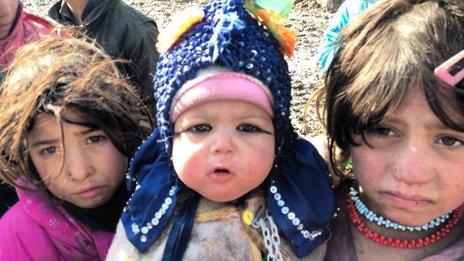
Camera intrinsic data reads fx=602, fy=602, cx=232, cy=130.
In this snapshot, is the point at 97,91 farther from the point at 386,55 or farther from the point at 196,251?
the point at 386,55

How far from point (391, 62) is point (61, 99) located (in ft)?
3.18

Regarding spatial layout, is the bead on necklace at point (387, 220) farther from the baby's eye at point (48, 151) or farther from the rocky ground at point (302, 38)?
the rocky ground at point (302, 38)

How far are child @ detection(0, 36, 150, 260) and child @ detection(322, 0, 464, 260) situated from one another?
69 cm

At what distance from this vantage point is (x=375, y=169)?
5.24 ft

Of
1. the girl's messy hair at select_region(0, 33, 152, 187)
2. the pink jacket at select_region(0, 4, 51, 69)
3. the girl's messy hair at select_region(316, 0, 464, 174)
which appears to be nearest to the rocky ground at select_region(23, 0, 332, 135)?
the pink jacket at select_region(0, 4, 51, 69)

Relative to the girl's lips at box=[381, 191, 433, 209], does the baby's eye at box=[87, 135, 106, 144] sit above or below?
below

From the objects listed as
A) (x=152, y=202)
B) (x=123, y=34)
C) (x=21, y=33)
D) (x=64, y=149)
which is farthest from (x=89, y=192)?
(x=123, y=34)

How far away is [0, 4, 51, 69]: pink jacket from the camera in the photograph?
2654 millimetres

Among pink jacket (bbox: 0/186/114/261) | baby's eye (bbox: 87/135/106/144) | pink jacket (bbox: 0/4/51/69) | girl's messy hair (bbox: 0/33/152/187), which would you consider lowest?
pink jacket (bbox: 0/186/114/261)

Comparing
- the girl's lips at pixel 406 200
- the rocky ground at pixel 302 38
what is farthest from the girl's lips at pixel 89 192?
the rocky ground at pixel 302 38

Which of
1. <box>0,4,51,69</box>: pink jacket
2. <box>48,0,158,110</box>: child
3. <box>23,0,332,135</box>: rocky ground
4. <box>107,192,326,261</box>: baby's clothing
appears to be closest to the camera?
<box>107,192,326,261</box>: baby's clothing

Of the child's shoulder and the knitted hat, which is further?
the child's shoulder

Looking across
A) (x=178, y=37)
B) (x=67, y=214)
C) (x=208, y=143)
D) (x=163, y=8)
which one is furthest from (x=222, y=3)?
(x=163, y=8)

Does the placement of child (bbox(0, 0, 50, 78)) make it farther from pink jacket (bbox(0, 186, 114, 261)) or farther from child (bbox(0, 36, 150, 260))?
pink jacket (bbox(0, 186, 114, 261))
